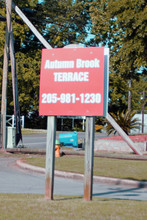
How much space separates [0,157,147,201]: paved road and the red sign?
2706mm

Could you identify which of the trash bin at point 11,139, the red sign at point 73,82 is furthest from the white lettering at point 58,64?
the trash bin at point 11,139

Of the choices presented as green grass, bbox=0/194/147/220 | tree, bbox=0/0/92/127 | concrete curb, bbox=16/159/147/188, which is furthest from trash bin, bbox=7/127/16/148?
tree, bbox=0/0/92/127

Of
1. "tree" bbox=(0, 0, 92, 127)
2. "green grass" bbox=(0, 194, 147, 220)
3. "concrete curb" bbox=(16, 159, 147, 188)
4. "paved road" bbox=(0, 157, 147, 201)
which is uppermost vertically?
"tree" bbox=(0, 0, 92, 127)

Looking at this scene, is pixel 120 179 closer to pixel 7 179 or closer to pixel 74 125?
pixel 7 179

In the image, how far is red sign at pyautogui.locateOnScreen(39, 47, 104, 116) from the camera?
7.50 metres

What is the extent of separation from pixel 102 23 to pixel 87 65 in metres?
20.5

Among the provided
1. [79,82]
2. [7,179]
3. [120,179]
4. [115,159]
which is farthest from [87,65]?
[115,159]

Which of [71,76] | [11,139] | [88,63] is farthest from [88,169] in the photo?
[11,139]

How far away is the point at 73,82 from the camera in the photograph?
7.62 metres

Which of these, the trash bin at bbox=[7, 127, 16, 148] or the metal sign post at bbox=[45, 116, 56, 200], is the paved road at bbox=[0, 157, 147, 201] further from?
the trash bin at bbox=[7, 127, 16, 148]

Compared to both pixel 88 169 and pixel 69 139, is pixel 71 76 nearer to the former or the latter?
pixel 88 169

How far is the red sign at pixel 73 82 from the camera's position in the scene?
24.6 ft

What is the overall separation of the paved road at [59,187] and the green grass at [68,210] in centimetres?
250

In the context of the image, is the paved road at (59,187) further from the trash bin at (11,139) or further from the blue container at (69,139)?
the blue container at (69,139)
